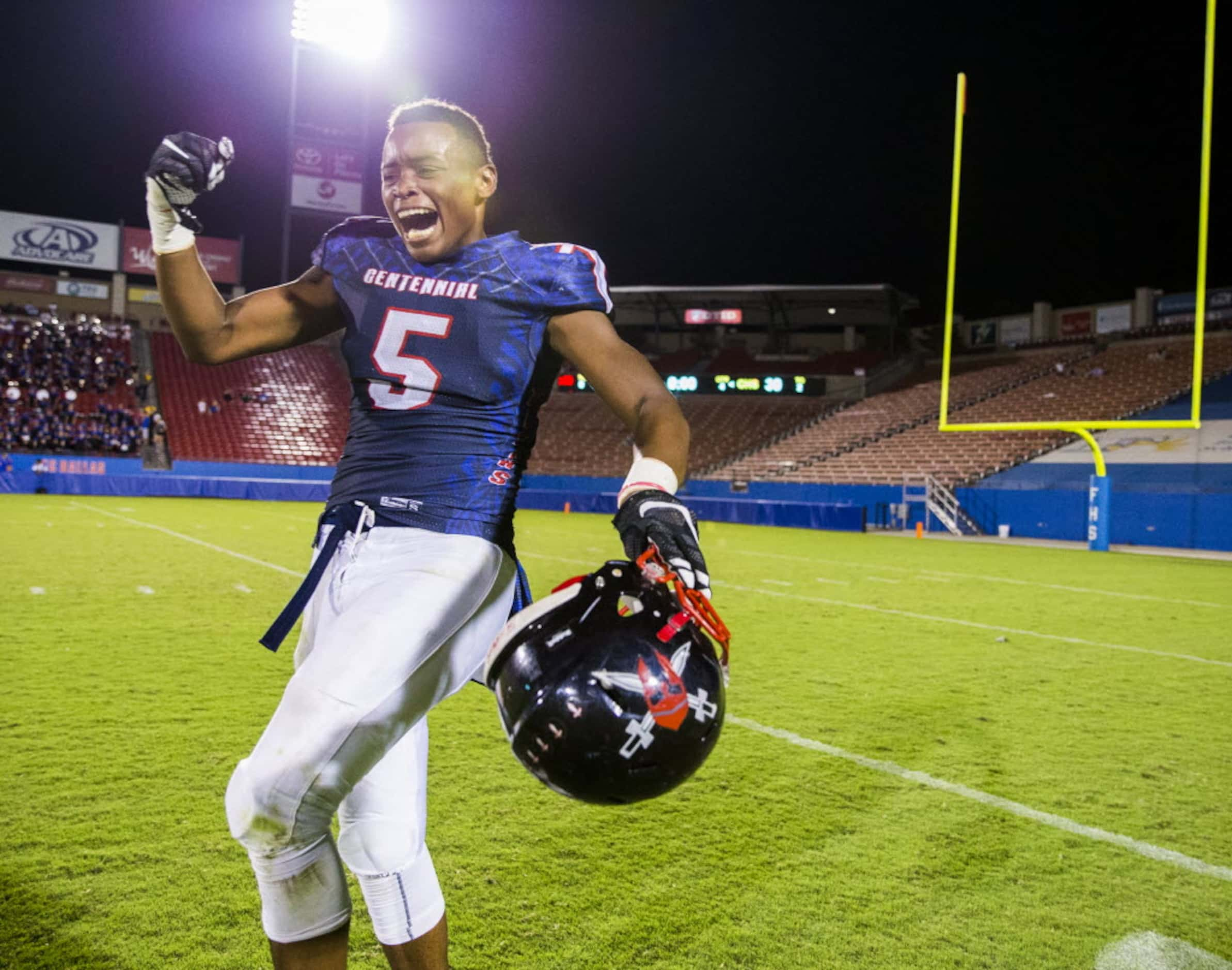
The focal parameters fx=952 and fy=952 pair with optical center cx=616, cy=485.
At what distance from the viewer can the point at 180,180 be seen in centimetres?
193

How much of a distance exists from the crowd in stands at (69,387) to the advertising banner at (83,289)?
179cm

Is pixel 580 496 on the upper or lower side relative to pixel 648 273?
lower

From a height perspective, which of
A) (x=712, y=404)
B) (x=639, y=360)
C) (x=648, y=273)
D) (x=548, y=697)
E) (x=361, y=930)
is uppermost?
(x=648, y=273)

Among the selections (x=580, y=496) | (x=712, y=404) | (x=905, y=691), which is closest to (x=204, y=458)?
(x=580, y=496)

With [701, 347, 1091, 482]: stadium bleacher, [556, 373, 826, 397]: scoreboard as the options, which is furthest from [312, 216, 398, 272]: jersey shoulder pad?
[556, 373, 826, 397]: scoreboard

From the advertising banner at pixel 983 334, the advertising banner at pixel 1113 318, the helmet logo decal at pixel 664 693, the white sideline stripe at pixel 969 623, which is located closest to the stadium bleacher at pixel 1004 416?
the advertising banner at pixel 1113 318

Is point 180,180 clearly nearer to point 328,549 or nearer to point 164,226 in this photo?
point 164,226

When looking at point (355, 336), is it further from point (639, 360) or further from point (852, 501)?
point (852, 501)

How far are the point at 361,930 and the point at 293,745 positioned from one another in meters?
1.20

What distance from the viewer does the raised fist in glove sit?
6.25 ft

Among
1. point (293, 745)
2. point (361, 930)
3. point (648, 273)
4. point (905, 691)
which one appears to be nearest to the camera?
point (293, 745)

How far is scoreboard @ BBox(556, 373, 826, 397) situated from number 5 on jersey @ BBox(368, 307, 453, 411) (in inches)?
1281

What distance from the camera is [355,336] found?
82.2 inches

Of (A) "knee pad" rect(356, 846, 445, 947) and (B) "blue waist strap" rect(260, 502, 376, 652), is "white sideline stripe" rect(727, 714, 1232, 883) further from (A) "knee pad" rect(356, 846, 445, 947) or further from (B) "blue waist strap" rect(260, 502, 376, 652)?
(B) "blue waist strap" rect(260, 502, 376, 652)
